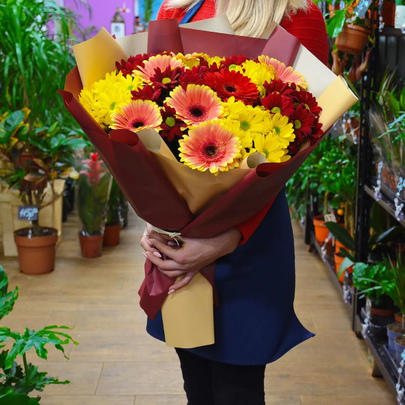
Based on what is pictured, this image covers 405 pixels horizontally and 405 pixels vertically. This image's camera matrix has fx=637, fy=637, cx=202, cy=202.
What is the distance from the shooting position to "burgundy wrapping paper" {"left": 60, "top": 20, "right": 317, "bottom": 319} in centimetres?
114

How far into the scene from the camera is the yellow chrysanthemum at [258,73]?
4.12 feet

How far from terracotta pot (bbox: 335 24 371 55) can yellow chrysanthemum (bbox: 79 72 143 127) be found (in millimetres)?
1583

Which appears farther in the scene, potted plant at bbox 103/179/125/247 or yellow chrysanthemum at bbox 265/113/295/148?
potted plant at bbox 103/179/125/247

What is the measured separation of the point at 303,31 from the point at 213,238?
555 mm

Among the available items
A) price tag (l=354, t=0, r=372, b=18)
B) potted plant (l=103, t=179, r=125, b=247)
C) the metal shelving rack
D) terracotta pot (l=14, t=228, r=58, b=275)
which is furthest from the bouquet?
potted plant (l=103, t=179, r=125, b=247)

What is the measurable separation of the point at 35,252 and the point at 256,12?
257cm

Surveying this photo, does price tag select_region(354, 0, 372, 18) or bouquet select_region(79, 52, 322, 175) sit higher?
price tag select_region(354, 0, 372, 18)

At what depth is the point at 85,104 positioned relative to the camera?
126cm

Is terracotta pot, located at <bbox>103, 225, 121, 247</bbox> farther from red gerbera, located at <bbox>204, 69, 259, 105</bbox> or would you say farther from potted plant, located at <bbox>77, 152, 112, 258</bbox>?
red gerbera, located at <bbox>204, 69, 259, 105</bbox>

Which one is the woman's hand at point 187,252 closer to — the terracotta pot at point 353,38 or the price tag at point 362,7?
the price tag at point 362,7

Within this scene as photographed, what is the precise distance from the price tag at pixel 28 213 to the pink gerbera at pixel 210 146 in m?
2.65

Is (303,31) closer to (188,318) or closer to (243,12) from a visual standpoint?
(243,12)

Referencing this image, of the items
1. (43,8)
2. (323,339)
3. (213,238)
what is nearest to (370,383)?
(323,339)

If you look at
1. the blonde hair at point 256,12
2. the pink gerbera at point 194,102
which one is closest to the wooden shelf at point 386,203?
the blonde hair at point 256,12
